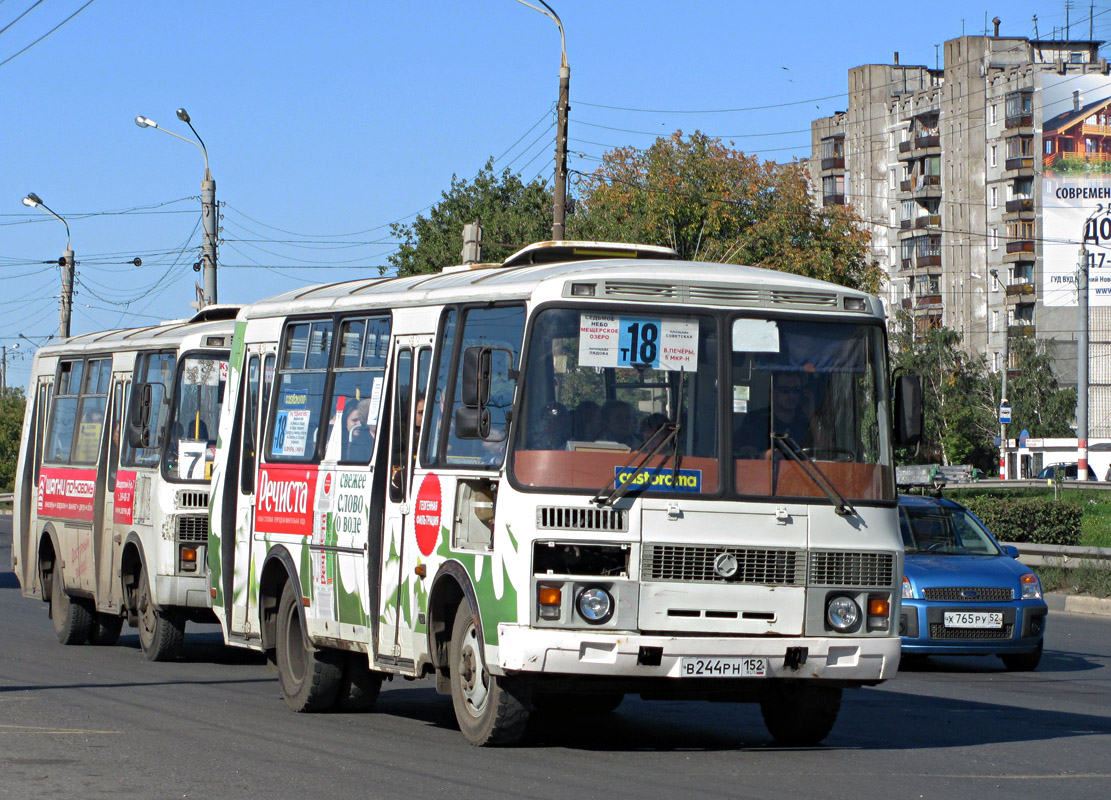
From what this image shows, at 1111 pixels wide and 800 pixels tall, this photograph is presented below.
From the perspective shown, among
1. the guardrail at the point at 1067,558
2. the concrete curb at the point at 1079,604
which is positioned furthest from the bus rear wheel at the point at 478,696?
the guardrail at the point at 1067,558

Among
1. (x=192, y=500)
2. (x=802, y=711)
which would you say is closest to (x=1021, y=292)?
(x=192, y=500)

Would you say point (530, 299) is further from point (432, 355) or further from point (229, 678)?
point (229, 678)

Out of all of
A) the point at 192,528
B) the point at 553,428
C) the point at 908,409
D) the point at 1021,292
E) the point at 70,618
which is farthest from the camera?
the point at 1021,292

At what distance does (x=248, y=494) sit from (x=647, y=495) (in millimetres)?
4670

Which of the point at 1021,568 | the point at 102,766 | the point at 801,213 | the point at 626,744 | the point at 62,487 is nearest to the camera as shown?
the point at 102,766

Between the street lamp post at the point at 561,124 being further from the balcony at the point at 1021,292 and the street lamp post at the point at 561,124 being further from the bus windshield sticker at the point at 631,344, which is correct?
the balcony at the point at 1021,292

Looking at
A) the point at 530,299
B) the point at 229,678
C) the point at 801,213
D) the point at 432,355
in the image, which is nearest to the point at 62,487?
the point at 229,678

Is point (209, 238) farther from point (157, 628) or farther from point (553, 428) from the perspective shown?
point (553, 428)

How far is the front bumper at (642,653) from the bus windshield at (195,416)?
23.2ft

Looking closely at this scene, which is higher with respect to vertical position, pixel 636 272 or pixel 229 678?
pixel 636 272

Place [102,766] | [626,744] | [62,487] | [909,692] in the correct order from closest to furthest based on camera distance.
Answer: [102,766] → [626,744] → [909,692] → [62,487]

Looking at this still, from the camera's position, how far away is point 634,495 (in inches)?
366

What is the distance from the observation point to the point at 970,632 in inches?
611

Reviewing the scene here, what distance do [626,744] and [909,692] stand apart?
427 cm
